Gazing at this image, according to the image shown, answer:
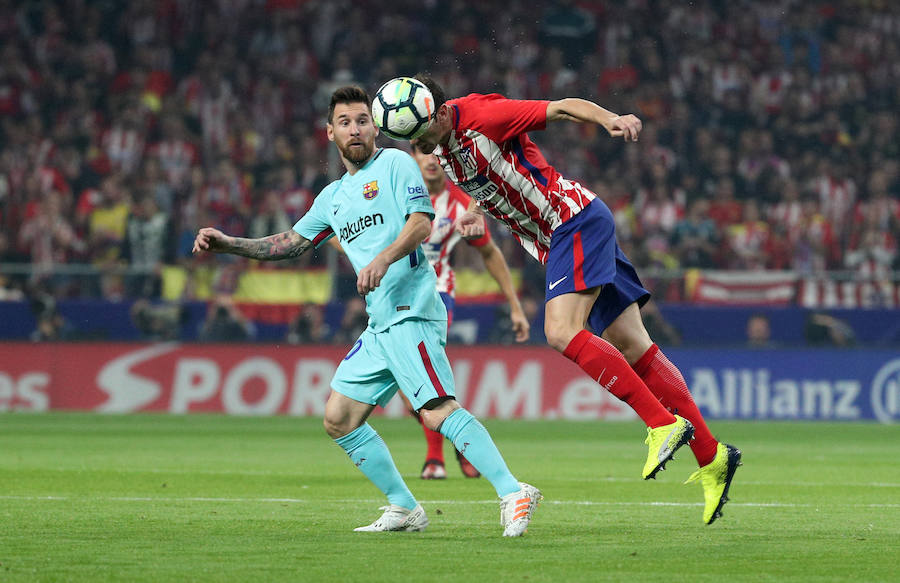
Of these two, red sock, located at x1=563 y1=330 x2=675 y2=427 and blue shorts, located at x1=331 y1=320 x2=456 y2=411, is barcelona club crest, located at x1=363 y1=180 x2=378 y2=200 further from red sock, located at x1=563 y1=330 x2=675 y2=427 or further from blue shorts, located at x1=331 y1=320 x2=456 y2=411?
red sock, located at x1=563 y1=330 x2=675 y2=427

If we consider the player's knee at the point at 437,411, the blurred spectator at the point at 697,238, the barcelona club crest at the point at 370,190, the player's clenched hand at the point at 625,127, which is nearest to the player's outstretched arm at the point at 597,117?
the player's clenched hand at the point at 625,127

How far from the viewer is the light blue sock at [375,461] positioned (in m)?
6.71

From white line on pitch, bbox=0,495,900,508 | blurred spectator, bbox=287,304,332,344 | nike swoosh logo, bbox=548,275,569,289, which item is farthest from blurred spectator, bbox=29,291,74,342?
nike swoosh logo, bbox=548,275,569,289

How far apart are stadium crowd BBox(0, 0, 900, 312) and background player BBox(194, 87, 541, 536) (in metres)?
11.6

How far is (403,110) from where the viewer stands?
6387mm

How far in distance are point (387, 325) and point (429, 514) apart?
1.39 metres

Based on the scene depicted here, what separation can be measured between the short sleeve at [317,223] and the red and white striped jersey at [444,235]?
11.8ft

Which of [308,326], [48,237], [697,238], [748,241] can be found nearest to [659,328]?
[697,238]

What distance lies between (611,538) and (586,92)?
18.4m

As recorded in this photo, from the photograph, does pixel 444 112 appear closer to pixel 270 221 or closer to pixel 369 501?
pixel 369 501

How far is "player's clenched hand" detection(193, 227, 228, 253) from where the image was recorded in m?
6.58

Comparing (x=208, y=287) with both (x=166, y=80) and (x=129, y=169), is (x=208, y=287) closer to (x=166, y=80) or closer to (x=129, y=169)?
(x=129, y=169)

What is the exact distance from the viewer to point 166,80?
23.6 metres

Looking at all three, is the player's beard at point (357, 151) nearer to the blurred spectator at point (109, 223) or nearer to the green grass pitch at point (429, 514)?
the green grass pitch at point (429, 514)
